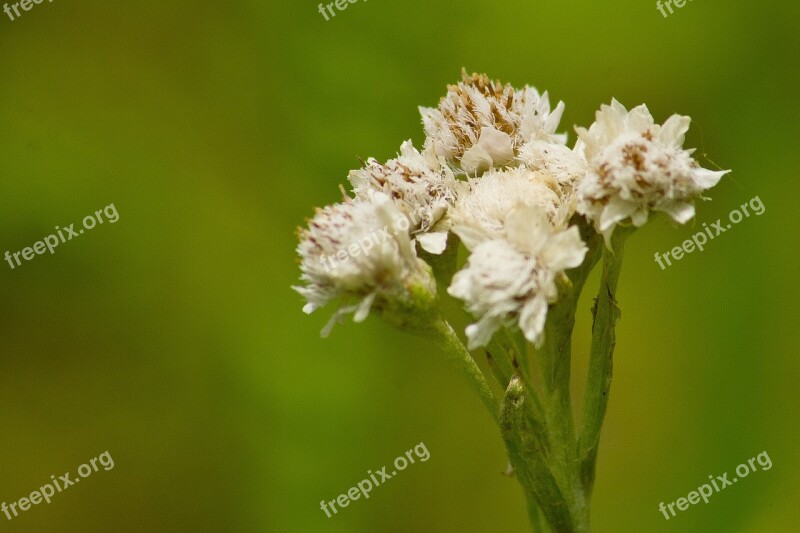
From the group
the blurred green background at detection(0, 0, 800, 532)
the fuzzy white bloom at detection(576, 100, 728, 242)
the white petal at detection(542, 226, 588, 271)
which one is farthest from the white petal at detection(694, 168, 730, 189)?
the blurred green background at detection(0, 0, 800, 532)

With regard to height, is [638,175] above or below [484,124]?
below

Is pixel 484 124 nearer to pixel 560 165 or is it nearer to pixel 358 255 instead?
pixel 560 165

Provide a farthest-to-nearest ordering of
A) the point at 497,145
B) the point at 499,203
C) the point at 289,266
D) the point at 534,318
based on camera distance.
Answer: the point at 289,266 → the point at 497,145 → the point at 499,203 → the point at 534,318

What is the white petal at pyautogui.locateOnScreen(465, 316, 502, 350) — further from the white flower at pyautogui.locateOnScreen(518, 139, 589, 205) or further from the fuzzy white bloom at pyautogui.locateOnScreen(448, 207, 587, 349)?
the white flower at pyautogui.locateOnScreen(518, 139, 589, 205)

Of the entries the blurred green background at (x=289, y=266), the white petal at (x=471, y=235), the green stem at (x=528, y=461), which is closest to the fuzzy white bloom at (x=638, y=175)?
the white petal at (x=471, y=235)

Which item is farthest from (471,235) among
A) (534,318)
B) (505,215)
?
(534,318)

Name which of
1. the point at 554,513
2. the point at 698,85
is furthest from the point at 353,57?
the point at 554,513

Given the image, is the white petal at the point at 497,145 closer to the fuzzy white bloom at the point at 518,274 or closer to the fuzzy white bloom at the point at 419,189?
the fuzzy white bloom at the point at 419,189
